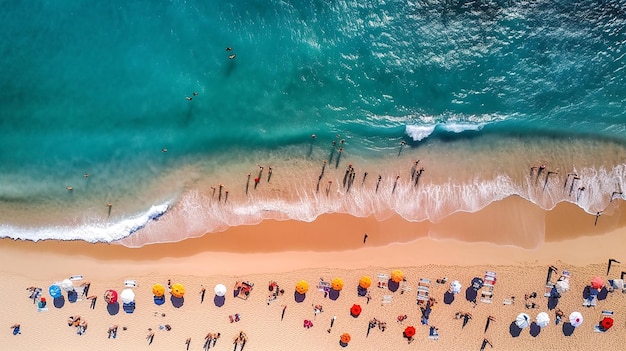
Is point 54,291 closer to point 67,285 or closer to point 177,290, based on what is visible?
point 67,285

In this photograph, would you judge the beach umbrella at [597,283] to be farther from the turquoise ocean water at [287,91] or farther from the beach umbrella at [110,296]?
the beach umbrella at [110,296]

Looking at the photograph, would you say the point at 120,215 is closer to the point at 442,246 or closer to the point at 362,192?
the point at 362,192

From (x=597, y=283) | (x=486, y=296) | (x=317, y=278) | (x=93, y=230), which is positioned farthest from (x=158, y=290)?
(x=597, y=283)

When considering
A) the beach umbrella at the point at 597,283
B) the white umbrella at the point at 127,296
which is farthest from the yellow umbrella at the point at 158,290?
the beach umbrella at the point at 597,283

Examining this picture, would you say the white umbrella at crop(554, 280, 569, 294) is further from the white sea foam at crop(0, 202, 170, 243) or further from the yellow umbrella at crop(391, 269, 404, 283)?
the white sea foam at crop(0, 202, 170, 243)

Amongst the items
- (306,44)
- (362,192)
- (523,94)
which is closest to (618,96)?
(523,94)

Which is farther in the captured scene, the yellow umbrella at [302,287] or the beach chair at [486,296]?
the beach chair at [486,296]

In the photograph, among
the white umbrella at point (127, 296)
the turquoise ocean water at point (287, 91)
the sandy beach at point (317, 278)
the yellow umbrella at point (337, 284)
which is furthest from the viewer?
the turquoise ocean water at point (287, 91)

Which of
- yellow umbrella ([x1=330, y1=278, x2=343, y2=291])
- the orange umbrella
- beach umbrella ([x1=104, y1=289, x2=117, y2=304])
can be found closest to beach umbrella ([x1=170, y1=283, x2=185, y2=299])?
beach umbrella ([x1=104, y1=289, x2=117, y2=304])
